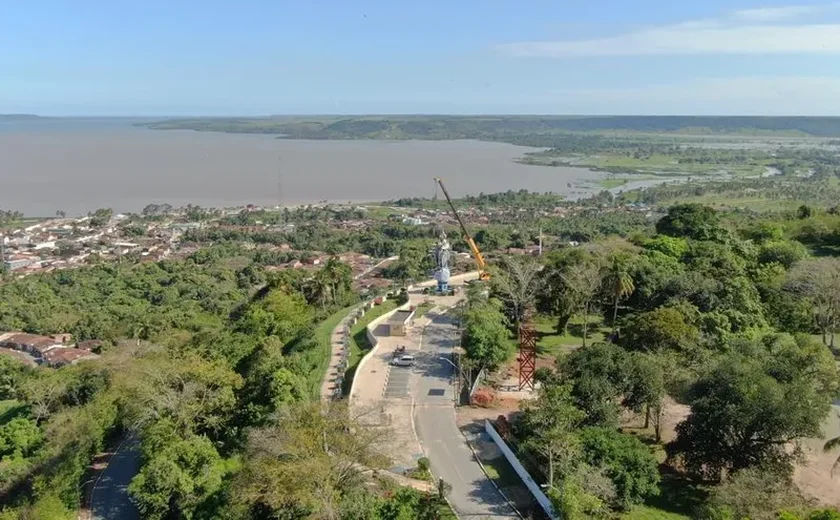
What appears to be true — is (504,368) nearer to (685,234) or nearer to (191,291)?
(685,234)

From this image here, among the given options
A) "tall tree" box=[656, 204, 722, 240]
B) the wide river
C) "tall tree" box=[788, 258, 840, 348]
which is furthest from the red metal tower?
the wide river

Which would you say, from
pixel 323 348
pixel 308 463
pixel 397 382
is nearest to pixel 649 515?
pixel 308 463

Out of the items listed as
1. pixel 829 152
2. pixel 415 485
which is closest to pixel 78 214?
pixel 415 485

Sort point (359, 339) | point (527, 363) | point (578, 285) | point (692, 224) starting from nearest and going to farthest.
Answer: point (527, 363), point (578, 285), point (359, 339), point (692, 224)

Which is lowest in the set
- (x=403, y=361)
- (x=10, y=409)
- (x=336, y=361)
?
(x=10, y=409)

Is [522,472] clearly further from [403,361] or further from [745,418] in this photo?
[403,361]

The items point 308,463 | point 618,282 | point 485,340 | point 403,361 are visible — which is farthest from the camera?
point 618,282

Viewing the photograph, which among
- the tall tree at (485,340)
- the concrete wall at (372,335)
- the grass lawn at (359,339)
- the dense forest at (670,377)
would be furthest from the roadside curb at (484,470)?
the grass lawn at (359,339)

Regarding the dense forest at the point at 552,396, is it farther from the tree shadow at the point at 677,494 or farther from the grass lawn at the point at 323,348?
the grass lawn at the point at 323,348
